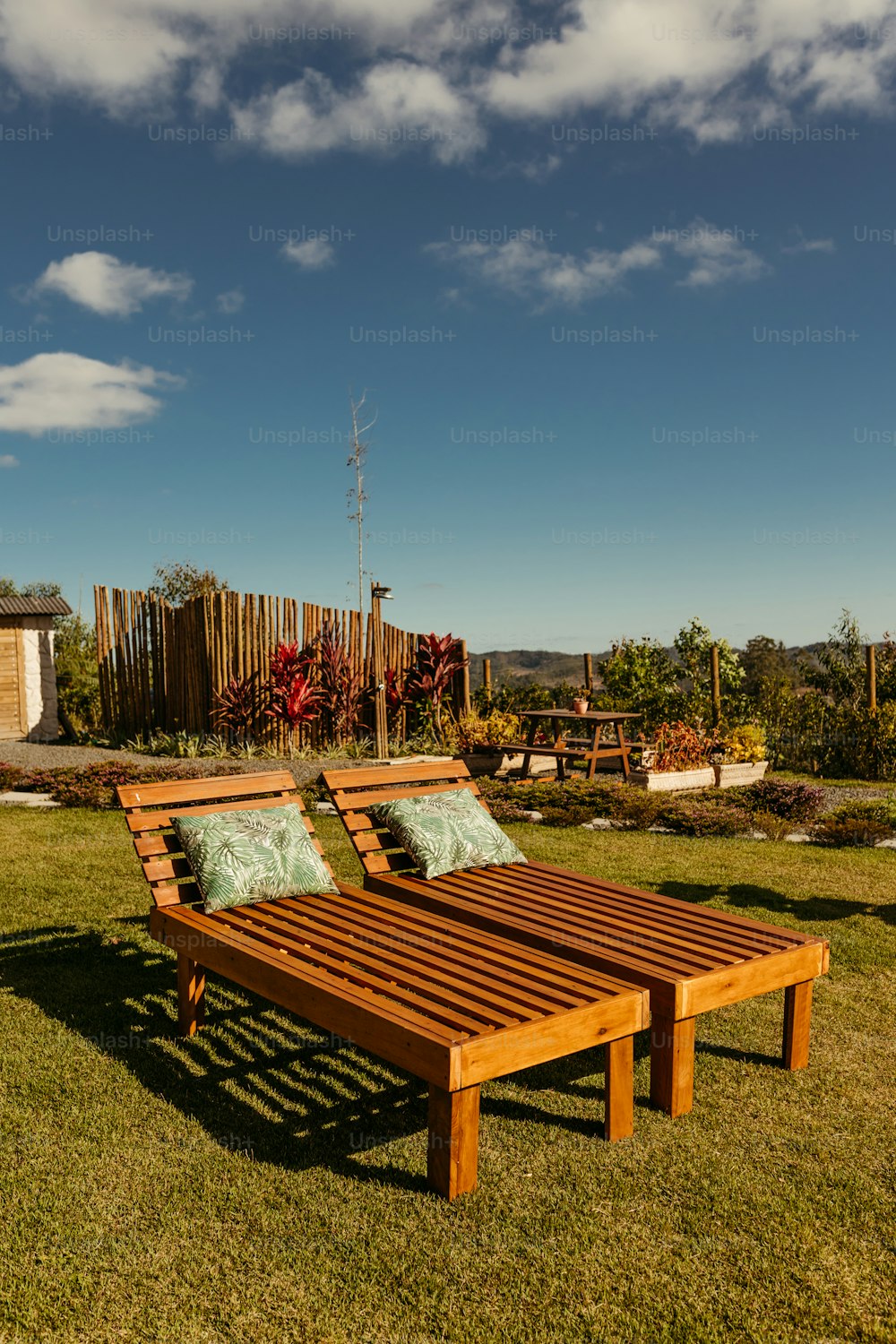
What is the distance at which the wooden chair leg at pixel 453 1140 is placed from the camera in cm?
237

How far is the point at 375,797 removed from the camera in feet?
14.9

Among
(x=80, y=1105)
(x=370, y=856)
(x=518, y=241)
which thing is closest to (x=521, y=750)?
(x=518, y=241)

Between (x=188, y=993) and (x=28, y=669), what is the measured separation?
1339cm

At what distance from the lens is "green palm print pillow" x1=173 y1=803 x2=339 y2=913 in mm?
3740

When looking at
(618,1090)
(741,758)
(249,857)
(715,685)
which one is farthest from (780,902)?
(715,685)

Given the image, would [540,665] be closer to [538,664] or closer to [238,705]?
[538,664]

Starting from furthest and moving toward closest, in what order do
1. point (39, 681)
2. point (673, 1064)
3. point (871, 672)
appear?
point (39, 681) → point (871, 672) → point (673, 1064)

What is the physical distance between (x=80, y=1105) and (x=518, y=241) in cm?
860

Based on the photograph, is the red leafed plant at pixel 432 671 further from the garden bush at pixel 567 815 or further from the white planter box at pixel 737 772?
the garden bush at pixel 567 815

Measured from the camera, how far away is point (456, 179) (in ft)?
33.8

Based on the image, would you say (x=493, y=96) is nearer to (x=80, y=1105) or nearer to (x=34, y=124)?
(x=34, y=124)

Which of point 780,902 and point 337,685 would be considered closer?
point 780,902

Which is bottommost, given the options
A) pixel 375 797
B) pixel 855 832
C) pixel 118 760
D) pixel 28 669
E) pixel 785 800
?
pixel 855 832

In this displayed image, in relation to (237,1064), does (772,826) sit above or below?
above
